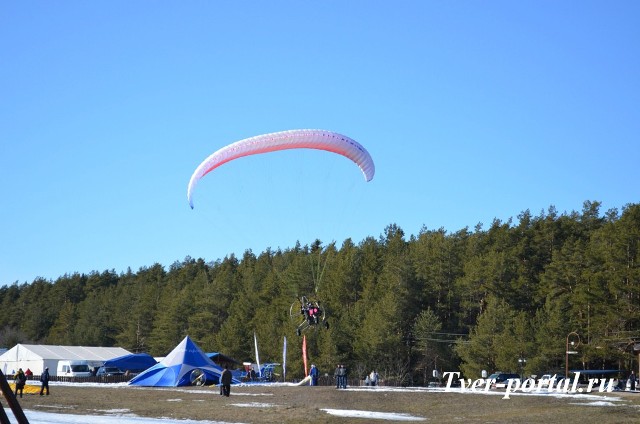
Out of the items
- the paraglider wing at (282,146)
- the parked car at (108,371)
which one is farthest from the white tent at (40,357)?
the paraglider wing at (282,146)

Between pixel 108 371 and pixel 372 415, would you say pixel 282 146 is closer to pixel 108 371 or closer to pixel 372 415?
pixel 372 415

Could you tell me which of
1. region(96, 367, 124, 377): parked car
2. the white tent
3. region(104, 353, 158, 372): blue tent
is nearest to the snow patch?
region(104, 353, 158, 372): blue tent

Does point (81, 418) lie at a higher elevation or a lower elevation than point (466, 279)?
lower

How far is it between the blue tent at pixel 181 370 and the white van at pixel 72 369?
2310 cm

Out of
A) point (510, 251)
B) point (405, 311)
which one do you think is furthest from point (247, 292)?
point (510, 251)

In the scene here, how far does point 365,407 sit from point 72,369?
160 ft

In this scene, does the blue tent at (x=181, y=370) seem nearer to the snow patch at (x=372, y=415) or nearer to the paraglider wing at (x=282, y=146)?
the paraglider wing at (x=282, y=146)

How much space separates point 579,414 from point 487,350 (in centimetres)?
4762

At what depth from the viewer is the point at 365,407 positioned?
2655 cm

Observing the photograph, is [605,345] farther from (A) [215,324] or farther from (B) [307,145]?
(A) [215,324]

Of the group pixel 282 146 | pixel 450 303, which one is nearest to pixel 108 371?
pixel 450 303

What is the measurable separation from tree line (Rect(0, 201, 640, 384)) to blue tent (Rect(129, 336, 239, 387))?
6.84 m

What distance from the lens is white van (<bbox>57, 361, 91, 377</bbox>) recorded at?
68750mm

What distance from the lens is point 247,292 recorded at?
107 meters
